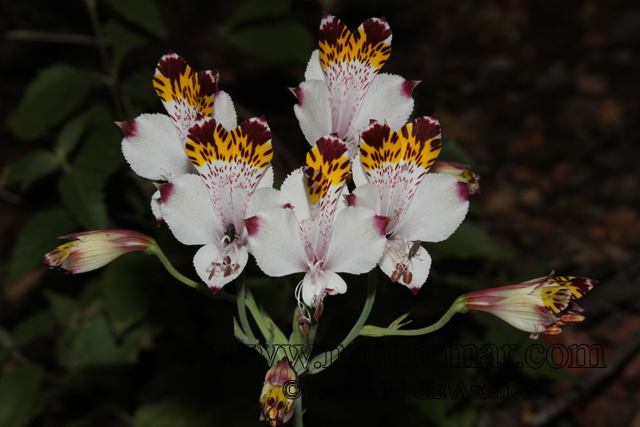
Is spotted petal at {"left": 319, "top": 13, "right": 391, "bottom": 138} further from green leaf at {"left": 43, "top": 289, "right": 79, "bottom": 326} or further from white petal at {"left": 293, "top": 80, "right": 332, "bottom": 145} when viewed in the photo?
green leaf at {"left": 43, "top": 289, "right": 79, "bottom": 326}

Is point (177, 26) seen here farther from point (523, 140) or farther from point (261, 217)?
point (261, 217)

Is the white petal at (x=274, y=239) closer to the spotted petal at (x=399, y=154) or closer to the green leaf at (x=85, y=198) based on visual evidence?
the spotted petal at (x=399, y=154)

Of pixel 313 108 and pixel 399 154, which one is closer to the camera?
pixel 399 154

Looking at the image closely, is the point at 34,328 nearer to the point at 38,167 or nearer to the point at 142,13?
the point at 38,167

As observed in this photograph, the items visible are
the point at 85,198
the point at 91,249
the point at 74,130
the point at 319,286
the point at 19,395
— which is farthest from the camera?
the point at 74,130

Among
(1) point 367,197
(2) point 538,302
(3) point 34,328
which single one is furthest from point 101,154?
(2) point 538,302

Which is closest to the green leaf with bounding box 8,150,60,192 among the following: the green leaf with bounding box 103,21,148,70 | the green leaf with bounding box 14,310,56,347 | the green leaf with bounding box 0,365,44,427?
the green leaf with bounding box 103,21,148,70

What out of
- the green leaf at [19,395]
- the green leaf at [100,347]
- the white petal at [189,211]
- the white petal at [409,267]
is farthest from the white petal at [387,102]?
the green leaf at [19,395]
